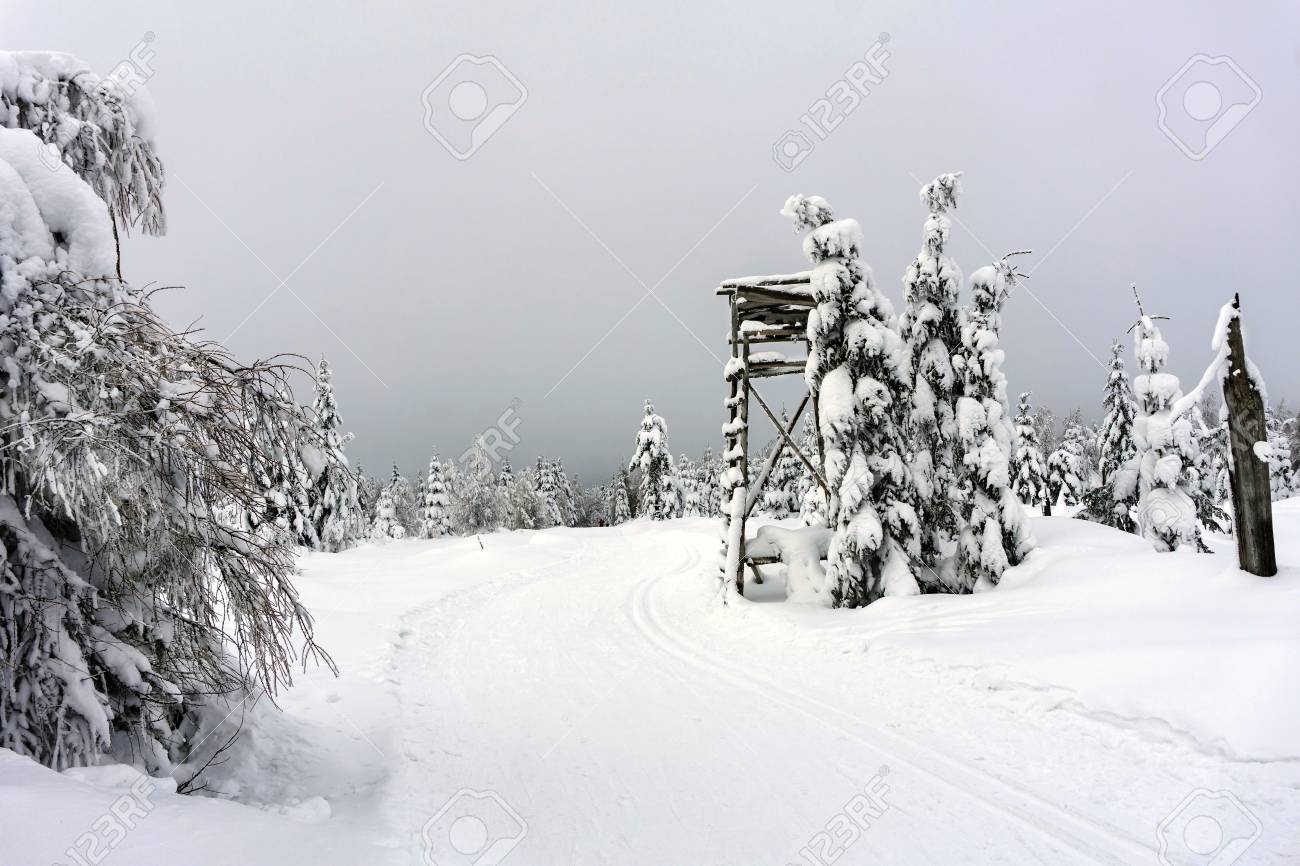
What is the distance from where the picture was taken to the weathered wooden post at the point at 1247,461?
642 centimetres

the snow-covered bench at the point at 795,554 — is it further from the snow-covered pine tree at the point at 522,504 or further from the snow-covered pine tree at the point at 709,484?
the snow-covered pine tree at the point at 709,484

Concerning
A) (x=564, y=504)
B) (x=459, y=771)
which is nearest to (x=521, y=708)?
(x=459, y=771)

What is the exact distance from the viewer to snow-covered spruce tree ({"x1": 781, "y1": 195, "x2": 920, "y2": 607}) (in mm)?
11031

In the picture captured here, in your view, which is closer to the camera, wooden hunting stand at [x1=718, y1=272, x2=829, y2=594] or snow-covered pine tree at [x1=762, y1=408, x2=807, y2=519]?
wooden hunting stand at [x1=718, y1=272, x2=829, y2=594]

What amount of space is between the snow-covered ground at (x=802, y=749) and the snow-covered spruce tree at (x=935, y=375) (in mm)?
2285

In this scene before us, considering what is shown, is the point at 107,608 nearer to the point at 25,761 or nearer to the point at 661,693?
the point at 25,761

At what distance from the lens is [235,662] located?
541 cm

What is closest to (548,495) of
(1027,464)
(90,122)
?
(1027,464)

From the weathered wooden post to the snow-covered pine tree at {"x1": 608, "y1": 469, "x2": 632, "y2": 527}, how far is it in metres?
59.9

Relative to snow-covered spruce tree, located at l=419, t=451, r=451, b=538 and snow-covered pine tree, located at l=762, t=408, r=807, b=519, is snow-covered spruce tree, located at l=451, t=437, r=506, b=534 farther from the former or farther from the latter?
snow-covered pine tree, located at l=762, t=408, r=807, b=519

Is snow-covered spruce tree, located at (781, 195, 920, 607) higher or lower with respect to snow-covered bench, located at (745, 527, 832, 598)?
Result: higher

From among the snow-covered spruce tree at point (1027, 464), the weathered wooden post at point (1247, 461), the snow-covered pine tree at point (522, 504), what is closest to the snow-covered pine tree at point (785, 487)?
the snow-covered spruce tree at point (1027, 464)

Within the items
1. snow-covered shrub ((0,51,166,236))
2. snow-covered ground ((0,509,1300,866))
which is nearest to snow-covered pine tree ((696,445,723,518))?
snow-covered ground ((0,509,1300,866))

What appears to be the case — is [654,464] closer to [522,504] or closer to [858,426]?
[522,504]
